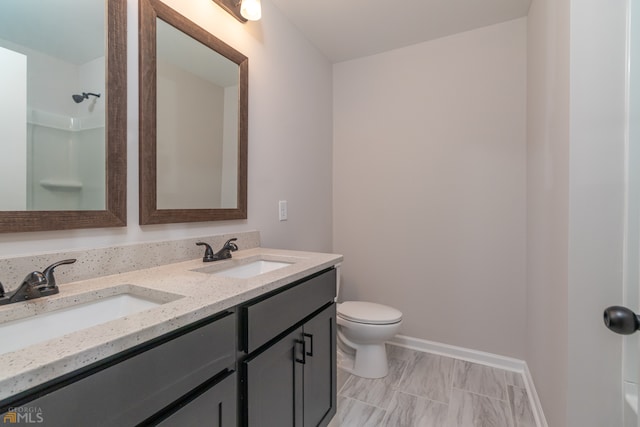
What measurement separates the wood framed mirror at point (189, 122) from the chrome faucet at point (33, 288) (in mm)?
383

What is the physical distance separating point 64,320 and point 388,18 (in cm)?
228

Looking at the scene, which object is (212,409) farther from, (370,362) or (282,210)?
(370,362)

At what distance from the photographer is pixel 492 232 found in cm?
204

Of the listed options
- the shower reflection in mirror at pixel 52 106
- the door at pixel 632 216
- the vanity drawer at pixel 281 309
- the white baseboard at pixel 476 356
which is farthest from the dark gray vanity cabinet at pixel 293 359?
the white baseboard at pixel 476 356

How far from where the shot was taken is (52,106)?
2.99 ft

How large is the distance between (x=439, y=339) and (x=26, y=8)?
8.97ft

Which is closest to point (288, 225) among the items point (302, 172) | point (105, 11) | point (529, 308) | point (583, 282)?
point (302, 172)

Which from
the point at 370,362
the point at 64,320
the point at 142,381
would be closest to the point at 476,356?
the point at 370,362

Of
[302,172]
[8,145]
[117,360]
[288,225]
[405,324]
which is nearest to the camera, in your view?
[117,360]

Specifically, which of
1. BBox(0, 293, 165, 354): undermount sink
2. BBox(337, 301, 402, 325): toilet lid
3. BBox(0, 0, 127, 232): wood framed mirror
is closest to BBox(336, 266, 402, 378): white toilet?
BBox(337, 301, 402, 325): toilet lid

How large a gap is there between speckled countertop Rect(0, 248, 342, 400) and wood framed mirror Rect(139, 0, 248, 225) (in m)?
0.29

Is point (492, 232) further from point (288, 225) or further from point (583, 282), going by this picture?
point (288, 225)

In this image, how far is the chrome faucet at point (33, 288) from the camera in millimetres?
721

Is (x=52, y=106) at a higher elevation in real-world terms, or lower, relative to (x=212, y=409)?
higher
